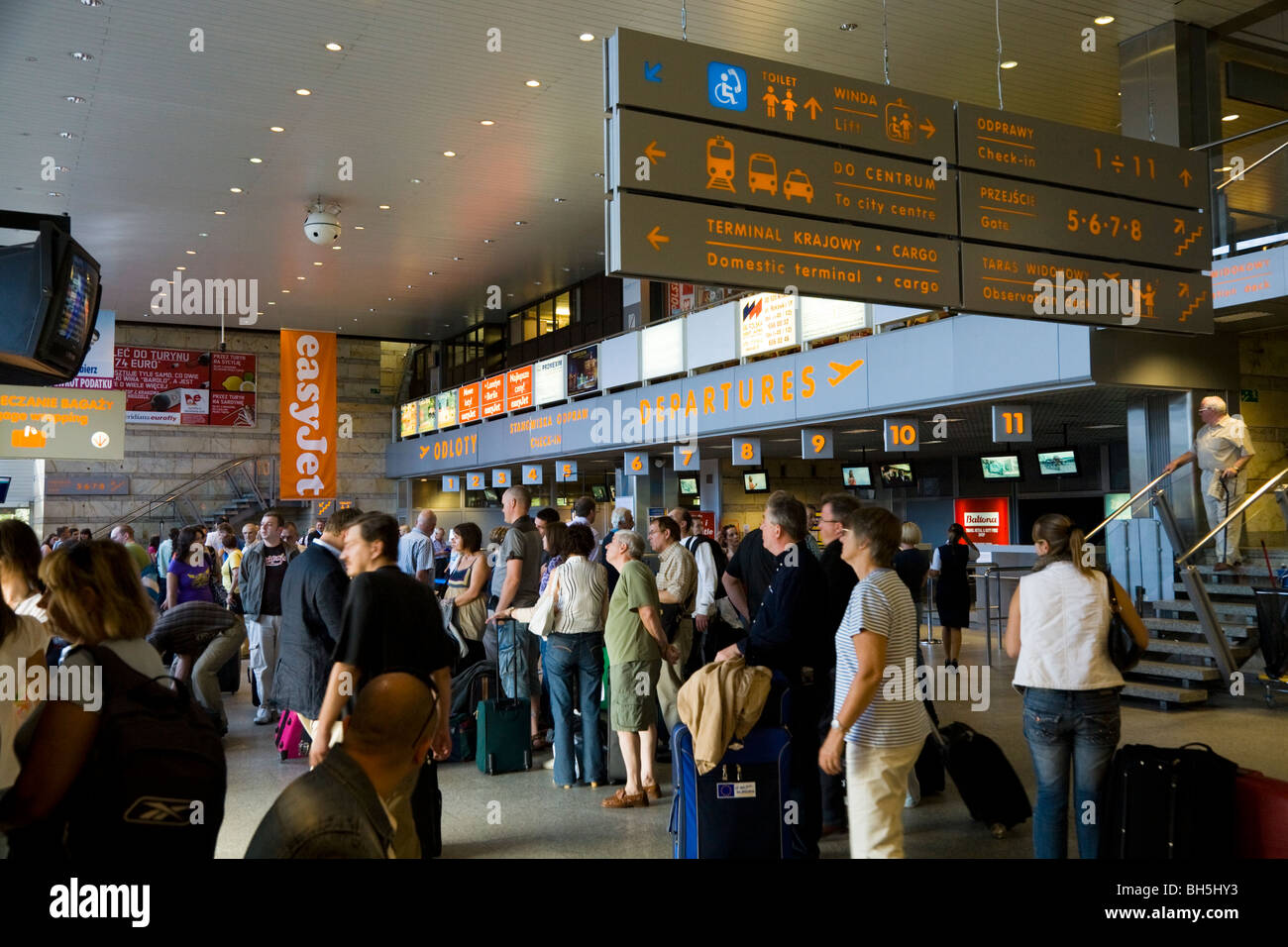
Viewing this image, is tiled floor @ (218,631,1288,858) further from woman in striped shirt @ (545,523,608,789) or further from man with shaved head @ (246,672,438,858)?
man with shaved head @ (246,672,438,858)

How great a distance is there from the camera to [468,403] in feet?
71.0

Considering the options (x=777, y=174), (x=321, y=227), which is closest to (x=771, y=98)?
(x=777, y=174)

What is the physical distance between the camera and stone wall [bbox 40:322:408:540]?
23.4m

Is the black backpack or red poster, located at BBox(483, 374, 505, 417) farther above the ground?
red poster, located at BBox(483, 374, 505, 417)

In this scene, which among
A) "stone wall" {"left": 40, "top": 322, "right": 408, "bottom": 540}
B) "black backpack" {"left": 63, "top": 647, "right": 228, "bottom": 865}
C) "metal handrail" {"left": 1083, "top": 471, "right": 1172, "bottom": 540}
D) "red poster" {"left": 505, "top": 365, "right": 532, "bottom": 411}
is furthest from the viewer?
"stone wall" {"left": 40, "top": 322, "right": 408, "bottom": 540}

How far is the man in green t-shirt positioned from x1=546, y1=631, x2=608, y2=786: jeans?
0.36 meters

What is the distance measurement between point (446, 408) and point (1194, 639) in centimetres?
1715

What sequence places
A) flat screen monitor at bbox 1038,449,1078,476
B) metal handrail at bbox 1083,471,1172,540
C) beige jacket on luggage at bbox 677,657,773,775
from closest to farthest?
1. beige jacket on luggage at bbox 677,657,773,775
2. metal handrail at bbox 1083,471,1172,540
3. flat screen monitor at bbox 1038,449,1078,476

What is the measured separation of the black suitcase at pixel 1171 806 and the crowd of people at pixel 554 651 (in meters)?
0.16

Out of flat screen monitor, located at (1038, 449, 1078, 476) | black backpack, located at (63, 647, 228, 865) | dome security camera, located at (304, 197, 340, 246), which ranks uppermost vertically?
dome security camera, located at (304, 197, 340, 246)

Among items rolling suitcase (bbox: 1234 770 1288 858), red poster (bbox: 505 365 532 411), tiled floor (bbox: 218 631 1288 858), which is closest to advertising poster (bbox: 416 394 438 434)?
red poster (bbox: 505 365 532 411)

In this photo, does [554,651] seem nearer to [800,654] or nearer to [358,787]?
[800,654]

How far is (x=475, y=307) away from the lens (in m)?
23.2
